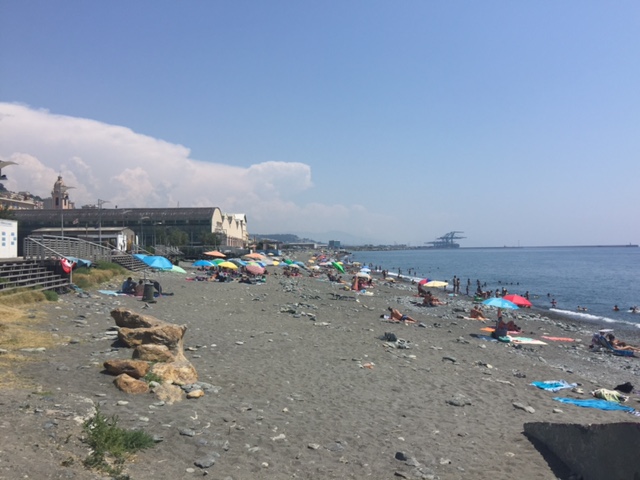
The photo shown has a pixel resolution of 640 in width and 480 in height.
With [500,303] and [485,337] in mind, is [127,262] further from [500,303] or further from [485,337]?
[500,303]

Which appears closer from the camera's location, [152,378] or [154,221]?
[152,378]

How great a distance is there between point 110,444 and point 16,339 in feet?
22.9

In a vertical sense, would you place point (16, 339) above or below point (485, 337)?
above

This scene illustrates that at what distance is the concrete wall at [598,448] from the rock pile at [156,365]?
20.3 feet

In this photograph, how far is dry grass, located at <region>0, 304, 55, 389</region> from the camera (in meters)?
8.08

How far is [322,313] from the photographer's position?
78.0ft

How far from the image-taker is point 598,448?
6.57 meters

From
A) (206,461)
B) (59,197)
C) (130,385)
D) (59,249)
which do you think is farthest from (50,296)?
(59,197)

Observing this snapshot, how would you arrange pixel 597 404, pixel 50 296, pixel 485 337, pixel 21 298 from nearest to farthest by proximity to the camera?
1. pixel 597 404
2. pixel 21 298
3. pixel 50 296
4. pixel 485 337

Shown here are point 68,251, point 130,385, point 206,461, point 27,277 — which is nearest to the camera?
point 206,461

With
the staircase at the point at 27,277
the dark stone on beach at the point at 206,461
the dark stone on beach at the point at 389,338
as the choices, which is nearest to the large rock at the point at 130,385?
the dark stone on beach at the point at 206,461

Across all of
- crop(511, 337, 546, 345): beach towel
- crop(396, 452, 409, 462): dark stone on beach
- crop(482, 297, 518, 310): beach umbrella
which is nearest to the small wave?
crop(511, 337, 546, 345): beach towel

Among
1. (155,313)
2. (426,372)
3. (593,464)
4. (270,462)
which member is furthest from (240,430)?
(155,313)

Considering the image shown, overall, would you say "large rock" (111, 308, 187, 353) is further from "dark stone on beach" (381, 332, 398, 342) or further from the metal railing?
the metal railing
